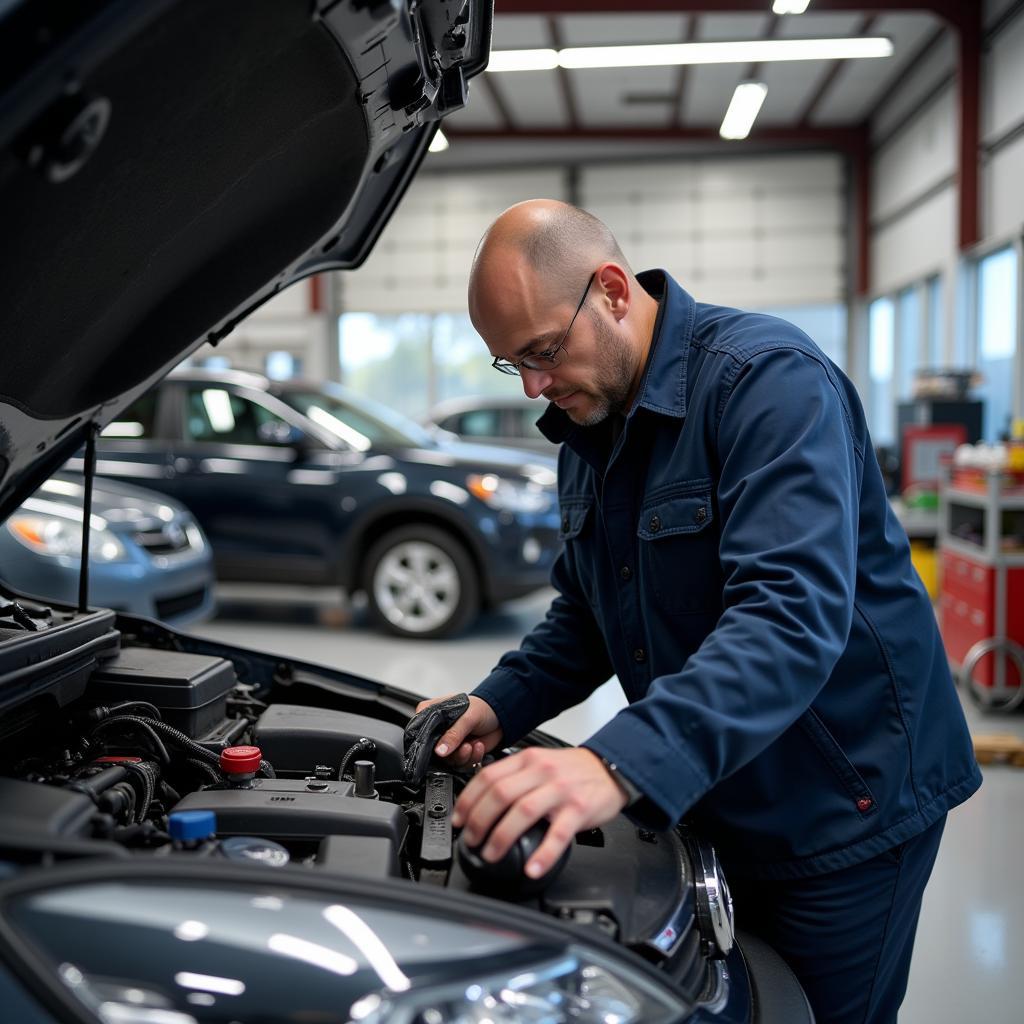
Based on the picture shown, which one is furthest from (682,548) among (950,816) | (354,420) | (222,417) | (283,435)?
(222,417)

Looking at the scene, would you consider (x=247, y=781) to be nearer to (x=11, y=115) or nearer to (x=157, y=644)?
(x=157, y=644)

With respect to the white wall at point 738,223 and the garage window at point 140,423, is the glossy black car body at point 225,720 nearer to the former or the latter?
the garage window at point 140,423

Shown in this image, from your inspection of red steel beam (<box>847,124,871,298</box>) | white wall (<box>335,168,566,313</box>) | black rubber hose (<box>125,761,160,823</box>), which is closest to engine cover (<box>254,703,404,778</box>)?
black rubber hose (<box>125,761,160,823</box>)

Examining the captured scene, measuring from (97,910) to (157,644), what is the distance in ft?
3.53

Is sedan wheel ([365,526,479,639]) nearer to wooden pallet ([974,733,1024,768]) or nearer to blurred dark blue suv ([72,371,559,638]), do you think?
blurred dark blue suv ([72,371,559,638])

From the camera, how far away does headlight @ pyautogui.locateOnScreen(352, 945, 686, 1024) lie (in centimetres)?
81

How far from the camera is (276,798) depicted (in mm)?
1227

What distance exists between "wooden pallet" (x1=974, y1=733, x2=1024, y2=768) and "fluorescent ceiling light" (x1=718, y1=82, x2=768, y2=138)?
6.30m

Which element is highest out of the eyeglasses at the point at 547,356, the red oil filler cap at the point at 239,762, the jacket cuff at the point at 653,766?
the eyeglasses at the point at 547,356

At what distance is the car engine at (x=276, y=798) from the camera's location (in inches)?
40.8

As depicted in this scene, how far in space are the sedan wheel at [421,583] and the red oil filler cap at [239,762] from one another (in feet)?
13.4

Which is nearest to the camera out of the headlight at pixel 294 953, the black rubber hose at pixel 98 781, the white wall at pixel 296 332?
the headlight at pixel 294 953

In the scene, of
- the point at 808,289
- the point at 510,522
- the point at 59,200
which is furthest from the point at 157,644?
the point at 808,289

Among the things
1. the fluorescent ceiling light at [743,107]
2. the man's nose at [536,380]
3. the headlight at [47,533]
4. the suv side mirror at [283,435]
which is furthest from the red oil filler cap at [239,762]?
the fluorescent ceiling light at [743,107]
